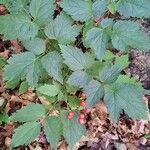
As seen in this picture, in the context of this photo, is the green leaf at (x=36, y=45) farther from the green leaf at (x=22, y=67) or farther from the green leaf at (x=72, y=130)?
the green leaf at (x=72, y=130)

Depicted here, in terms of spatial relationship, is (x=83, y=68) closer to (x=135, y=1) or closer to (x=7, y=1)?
(x=135, y=1)

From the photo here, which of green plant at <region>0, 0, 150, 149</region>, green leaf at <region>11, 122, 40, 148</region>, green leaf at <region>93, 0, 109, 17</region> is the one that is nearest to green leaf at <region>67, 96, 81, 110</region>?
green plant at <region>0, 0, 150, 149</region>

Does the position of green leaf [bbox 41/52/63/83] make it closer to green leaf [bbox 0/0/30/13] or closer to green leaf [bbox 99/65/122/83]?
green leaf [bbox 99/65/122/83]

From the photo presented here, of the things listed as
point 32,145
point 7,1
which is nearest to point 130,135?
point 32,145

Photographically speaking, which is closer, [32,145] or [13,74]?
[13,74]

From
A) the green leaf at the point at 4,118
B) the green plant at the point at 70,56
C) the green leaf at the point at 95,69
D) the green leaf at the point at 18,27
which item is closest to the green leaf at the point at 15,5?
the green plant at the point at 70,56

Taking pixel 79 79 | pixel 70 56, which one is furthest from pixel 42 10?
pixel 79 79

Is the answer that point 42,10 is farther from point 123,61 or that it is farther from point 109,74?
point 123,61
